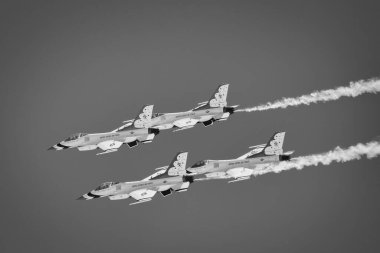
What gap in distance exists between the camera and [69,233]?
111312 mm

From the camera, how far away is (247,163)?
3659 inches

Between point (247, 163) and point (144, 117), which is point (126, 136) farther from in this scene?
point (247, 163)

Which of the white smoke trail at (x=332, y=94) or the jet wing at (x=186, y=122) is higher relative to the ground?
the white smoke trail at (x=332, y=94)

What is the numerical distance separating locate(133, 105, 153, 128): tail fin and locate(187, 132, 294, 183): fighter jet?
6741mm

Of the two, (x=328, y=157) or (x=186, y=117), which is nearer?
(x=328, y=157)

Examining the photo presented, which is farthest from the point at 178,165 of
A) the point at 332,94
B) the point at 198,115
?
the point at 332,94

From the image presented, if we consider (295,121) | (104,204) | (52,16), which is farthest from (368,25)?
(52,16)

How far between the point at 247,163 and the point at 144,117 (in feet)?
33.4

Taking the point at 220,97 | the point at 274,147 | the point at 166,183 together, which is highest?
the point at 220,97

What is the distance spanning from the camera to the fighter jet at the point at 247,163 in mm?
92812

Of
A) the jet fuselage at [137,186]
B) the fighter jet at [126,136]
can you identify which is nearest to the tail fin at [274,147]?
the jet fuselage at [137,186]

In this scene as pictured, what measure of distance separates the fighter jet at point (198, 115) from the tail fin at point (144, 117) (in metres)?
0.58

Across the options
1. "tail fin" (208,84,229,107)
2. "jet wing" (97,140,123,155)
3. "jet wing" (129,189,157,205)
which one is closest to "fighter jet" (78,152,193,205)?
"jet wing" (129,189,157,205)

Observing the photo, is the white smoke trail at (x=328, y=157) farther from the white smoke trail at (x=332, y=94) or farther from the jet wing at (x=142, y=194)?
the jet wing at (x=142, y=194)
